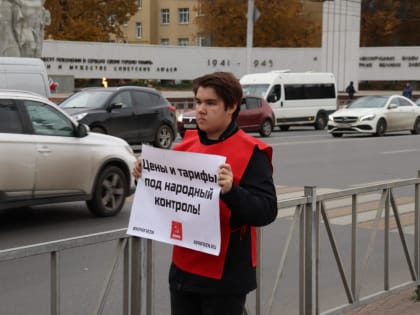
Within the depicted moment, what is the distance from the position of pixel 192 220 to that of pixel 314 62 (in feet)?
173

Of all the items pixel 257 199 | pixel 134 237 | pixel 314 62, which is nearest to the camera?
pixel 257 199

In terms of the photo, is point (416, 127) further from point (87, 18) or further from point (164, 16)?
point (164, 16)

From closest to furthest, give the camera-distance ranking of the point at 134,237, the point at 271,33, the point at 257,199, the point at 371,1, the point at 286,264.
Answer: the point at 257,199 → the point at 134,237 → the point at 286,264 → the point at 271,33 → the point at 371,1

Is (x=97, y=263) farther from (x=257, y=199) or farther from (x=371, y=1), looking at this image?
(x=371, y=1)

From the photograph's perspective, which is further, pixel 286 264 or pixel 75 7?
pixel 75 7

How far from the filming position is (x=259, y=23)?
68.9m

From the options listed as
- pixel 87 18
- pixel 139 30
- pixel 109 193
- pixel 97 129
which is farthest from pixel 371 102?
pixel 139 30

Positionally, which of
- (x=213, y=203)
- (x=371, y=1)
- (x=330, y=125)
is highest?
(x=371, y=1)

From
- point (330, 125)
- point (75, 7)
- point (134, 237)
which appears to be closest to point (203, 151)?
point (134, 237)

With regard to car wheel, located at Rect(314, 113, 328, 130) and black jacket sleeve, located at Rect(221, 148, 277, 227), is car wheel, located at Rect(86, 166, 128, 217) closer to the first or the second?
black jacket sleeve, located at Rect(221, 148, 277, 227)

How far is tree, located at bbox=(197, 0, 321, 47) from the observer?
6881 centimetres

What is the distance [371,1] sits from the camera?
74.6 meters

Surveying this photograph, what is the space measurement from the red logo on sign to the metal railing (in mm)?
404

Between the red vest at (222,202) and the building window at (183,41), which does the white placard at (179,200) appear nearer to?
the red vest at (222,202)
